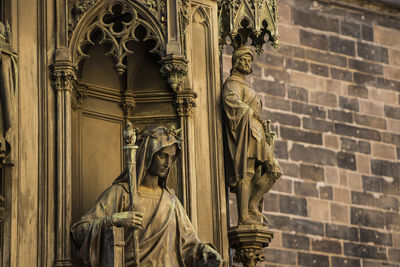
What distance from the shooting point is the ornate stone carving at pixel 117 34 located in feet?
45.9

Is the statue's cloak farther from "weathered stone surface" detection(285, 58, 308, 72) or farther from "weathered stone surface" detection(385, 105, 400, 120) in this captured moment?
"weathered stone surface" detection(385, 105, 400, 120)

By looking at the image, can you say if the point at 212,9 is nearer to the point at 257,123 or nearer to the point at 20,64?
the point at 257,123

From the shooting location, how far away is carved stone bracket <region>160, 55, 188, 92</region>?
14.0 meters

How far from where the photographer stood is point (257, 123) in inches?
573

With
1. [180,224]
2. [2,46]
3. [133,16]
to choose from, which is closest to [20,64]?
[2,46]

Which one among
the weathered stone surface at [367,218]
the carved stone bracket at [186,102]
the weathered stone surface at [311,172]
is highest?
the weathered stone surface at [311,172]

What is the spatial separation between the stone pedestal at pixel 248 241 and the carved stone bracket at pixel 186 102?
1.25m

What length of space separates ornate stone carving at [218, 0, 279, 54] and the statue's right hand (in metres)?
2.59

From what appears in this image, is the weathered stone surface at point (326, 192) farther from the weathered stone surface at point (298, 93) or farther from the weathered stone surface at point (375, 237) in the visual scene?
the weathered stone surface at point (298, 93)

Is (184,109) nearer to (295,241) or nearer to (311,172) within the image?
(295,241)

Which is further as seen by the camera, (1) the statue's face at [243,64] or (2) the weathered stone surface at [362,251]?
(2) the weathered stone surface at [362,251]

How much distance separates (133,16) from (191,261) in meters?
2.55

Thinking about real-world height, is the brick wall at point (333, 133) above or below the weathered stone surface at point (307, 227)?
above

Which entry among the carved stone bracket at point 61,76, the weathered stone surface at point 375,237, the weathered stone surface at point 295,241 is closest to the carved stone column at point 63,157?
the carved stone bracket at point 61,76
